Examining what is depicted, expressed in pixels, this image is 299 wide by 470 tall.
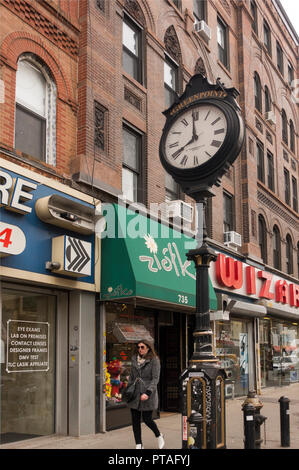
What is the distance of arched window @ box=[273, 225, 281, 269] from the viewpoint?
2364 cm

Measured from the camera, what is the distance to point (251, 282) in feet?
60.6

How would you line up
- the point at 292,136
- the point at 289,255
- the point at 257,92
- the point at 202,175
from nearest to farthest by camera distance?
1. the point at 202,175
2. the point at 257,92
3. the point at 289,255
4. the point at 292,136

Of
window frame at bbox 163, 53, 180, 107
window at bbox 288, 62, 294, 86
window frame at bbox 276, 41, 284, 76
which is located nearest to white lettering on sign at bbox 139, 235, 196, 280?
window frame at bbox 163, 53, 180, 107

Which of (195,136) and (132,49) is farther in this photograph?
→ (132,49)

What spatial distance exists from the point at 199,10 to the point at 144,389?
1446cm

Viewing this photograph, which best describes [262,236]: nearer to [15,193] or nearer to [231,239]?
[231,239]

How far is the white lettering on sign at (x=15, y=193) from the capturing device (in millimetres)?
8547

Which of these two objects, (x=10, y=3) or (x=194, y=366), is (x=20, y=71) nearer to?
(x=10, y=3)

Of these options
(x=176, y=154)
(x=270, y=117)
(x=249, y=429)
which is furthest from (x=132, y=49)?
(x=270, y=117)

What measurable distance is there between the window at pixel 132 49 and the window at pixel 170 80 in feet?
5.02

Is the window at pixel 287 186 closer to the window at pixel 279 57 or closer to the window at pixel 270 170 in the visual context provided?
the window at pixel 270 170

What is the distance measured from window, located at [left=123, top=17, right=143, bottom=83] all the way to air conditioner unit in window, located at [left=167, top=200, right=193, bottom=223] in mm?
3355

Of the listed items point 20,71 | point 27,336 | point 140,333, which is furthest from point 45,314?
point 20,71

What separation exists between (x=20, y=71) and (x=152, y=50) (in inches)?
210
